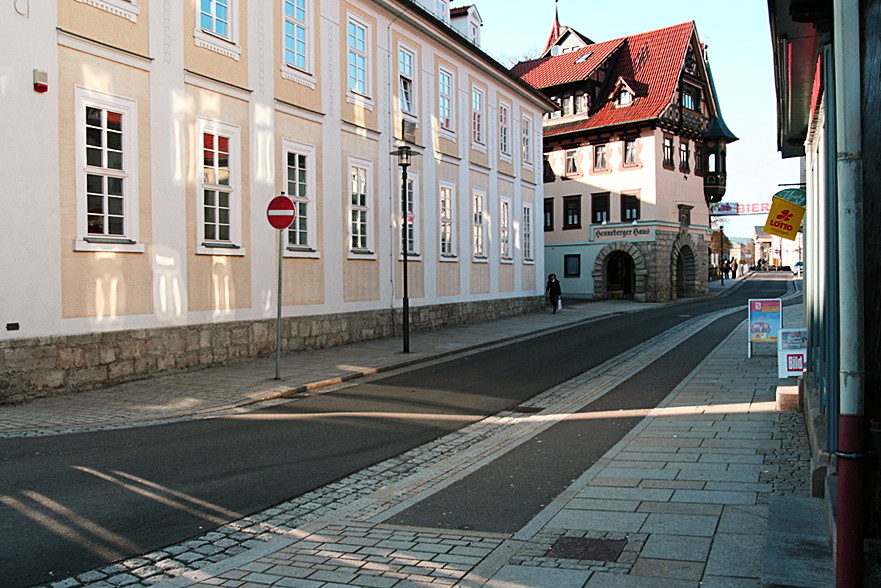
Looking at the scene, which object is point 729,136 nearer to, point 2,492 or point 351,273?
point 351,273

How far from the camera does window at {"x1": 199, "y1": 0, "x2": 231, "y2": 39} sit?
15.7 m

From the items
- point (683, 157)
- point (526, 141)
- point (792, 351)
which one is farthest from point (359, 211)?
point (683, 157)

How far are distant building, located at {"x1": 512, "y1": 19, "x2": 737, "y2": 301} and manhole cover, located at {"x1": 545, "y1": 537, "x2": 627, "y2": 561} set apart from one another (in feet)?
135

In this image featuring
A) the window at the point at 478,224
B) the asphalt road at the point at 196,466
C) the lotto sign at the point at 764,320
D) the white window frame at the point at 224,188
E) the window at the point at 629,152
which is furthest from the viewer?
the window at the point at 629,152

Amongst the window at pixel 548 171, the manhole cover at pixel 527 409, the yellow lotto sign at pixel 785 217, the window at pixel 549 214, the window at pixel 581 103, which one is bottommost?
the manhole cover at pixel 527 409

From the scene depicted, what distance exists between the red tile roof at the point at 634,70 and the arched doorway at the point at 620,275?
26.4 ft

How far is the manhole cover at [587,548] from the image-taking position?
498 cm

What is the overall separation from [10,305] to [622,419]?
8919mm

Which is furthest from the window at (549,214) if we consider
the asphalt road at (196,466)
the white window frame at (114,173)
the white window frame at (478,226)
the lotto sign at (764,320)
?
the white window frame at (114,173)

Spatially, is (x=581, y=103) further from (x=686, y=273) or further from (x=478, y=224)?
(x=478, y=224)

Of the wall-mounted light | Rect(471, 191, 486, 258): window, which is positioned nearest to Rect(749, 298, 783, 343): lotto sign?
the wall-mounted light

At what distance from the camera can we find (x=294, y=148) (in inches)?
728

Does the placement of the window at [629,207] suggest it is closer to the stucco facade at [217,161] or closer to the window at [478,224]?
the window at [478,224]

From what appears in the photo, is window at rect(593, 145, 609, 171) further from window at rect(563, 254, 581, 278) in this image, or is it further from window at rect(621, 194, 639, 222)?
window at rect(563, 254, 581, 278)
